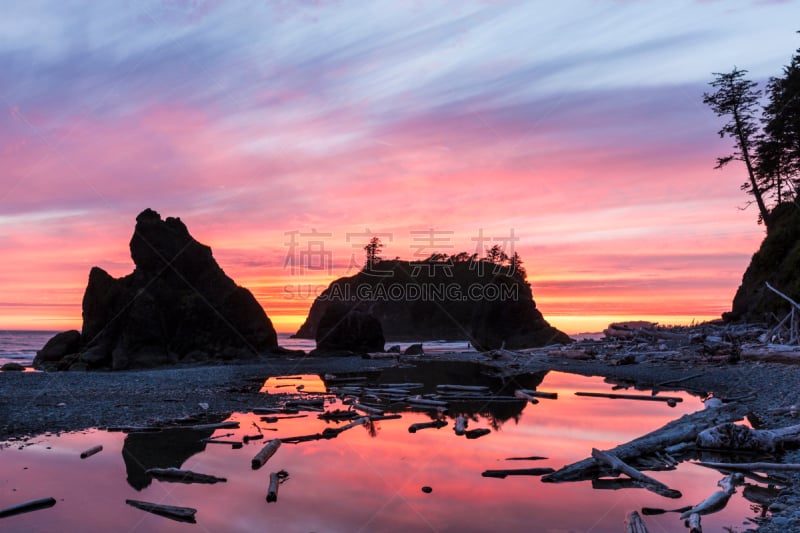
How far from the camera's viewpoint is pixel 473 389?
73.4ft

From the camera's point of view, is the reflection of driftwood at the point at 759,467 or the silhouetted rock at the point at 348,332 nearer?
the reflection of driftwood at the point at 759,467

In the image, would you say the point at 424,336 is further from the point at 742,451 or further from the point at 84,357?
the point at 742,451

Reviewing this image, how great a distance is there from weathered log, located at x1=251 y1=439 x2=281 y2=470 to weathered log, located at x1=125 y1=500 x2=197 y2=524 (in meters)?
2.43

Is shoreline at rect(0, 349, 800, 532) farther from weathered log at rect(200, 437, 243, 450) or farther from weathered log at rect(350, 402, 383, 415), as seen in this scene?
weathered log at rect(350, 402, 383, 415)

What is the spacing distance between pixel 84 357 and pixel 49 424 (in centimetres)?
2642

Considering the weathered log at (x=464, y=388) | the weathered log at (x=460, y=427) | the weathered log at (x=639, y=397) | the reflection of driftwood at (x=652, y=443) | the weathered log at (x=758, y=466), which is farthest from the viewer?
the weathered log at (x=464, y=388)

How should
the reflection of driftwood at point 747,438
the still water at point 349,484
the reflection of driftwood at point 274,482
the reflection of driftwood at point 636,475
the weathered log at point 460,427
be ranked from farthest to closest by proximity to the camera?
the weathered log at point 460,427, the reflection of driftwood at point 747,438, the reflection of driftwood at point 636,475, the reflection of driftwood at point 274,482, the still water at point 349,484

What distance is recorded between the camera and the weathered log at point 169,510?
777 cm

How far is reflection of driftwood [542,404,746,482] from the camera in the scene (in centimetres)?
976

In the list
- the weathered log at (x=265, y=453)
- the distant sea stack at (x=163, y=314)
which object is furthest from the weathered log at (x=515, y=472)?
the distant sea stack at (x=163, y=314)

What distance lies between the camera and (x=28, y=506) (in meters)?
8.11

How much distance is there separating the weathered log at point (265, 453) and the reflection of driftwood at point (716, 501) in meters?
7.35

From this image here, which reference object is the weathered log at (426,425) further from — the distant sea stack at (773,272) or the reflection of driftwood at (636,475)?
the distant sea stack at (773,272)

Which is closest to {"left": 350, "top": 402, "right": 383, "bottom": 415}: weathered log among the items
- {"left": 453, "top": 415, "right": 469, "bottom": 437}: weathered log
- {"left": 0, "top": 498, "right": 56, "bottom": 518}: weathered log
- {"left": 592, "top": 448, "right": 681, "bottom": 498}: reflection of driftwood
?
{"left": 453, "top": 415, "right": 469, "bottom": 437}: weathered log
